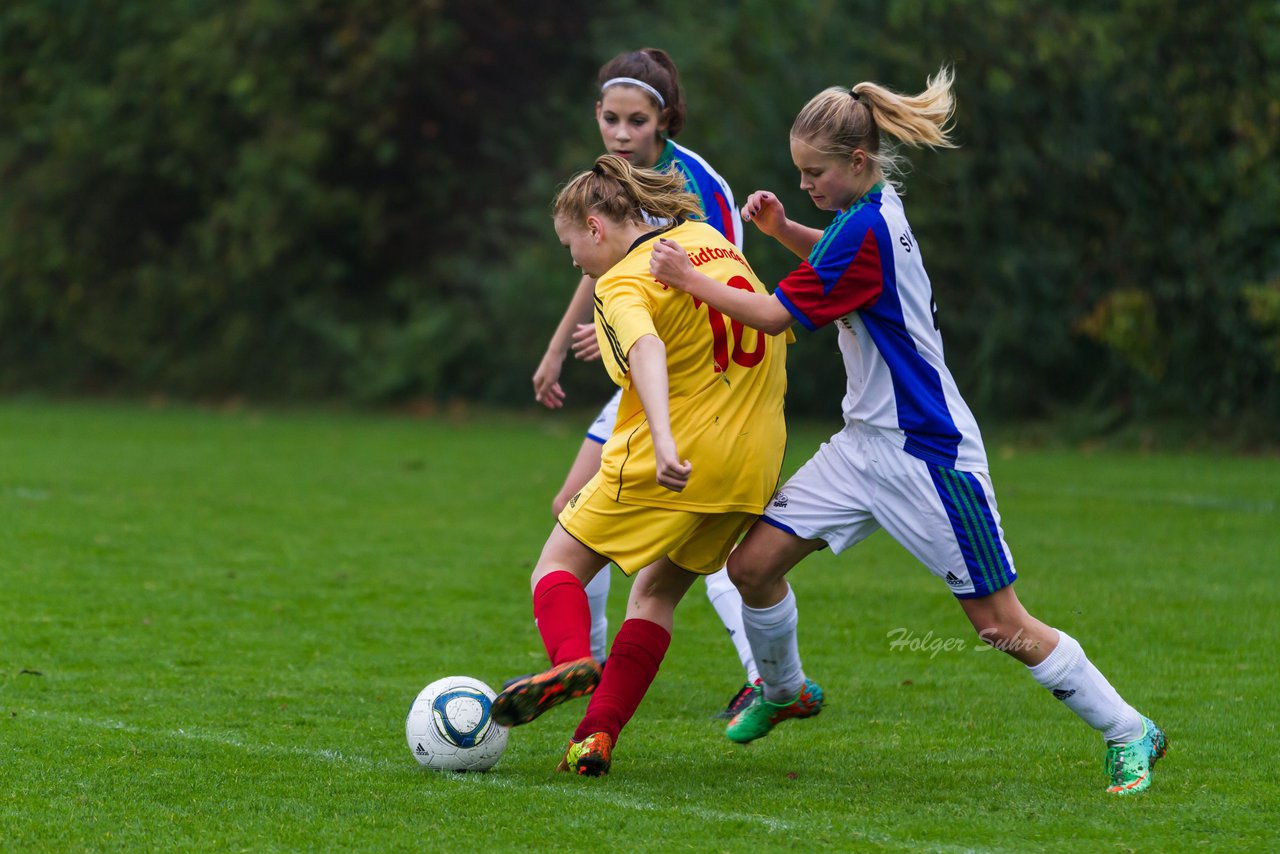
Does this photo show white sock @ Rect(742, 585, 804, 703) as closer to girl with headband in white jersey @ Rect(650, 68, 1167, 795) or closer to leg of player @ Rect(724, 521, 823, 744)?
leg of player @ Rect(724, 521, 823, 744)

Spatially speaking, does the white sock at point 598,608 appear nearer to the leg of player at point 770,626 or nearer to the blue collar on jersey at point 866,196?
the leg of player at point 770,626

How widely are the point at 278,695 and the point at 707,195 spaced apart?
7.20 feet

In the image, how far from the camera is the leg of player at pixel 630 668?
4.38m

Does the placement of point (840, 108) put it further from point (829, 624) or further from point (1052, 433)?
point (1052, 433)

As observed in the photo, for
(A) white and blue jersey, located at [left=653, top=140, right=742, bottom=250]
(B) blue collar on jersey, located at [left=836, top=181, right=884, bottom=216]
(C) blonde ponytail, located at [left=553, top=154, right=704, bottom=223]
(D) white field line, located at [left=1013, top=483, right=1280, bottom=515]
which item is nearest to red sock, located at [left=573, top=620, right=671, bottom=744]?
(C) blonde ponytail, located at [left=553, top=154, right=704, bottom=223]

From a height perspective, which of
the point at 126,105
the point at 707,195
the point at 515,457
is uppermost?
the point at 126,105

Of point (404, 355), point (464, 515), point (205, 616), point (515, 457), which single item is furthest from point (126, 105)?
point (205, 616)

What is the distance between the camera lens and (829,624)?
22.7 feet

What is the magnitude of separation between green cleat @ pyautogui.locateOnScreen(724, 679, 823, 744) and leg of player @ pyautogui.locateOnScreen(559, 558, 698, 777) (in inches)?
17.6

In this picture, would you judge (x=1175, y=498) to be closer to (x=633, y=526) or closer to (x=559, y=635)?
(x=633, y=526)

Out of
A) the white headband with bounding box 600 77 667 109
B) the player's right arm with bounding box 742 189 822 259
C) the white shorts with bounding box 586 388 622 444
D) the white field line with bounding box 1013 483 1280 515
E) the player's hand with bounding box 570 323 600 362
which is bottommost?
the white field line with bounding box 1013 483 1280 515

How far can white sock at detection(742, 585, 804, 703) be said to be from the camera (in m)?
4.56

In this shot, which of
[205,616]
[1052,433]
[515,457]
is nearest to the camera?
[205,616]

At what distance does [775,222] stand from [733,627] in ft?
4.88
